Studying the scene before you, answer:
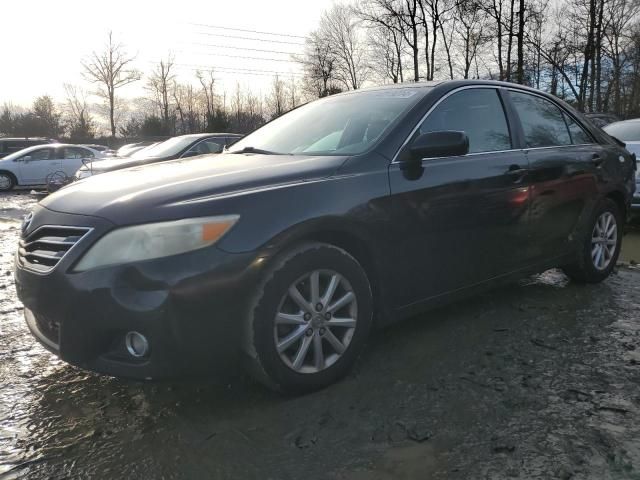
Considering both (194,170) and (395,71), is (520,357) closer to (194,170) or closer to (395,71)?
(194,170)

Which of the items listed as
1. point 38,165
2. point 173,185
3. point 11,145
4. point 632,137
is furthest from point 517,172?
point 11,145

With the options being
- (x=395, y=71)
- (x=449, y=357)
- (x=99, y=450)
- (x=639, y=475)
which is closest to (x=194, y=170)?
(x=99, y=450)

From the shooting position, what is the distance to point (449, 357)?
3.11 metres

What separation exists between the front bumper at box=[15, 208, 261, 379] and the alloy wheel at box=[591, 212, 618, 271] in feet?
10.7

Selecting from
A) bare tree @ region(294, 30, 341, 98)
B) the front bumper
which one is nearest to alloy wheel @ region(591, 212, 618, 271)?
the front bumper

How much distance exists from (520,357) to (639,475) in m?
1.09

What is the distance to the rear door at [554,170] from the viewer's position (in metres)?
3.78

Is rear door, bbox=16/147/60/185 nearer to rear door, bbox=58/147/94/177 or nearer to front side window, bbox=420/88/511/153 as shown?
rear door, bbox=58/147/94/177

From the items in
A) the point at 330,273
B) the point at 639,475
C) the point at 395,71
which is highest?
the point at 395,71

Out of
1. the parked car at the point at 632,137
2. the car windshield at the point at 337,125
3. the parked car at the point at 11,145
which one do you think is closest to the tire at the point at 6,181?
the parked car at the point at 11,145

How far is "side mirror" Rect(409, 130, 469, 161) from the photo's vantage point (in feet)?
9.57

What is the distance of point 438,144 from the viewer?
9.59 ft

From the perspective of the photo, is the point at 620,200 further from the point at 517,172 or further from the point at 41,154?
the point at 41,154

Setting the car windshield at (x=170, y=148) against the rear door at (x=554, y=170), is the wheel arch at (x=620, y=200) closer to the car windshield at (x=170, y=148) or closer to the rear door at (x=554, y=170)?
the rear door at (x=554, y=170)
